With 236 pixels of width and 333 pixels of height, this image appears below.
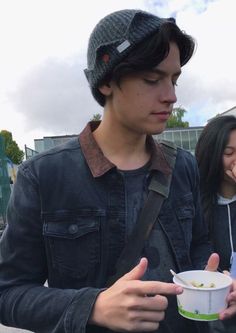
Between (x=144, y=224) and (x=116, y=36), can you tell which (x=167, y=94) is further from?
(x=144, y=224)

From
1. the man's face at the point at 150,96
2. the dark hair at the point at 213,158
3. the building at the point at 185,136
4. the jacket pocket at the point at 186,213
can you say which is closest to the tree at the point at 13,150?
the building at the point at 185,136

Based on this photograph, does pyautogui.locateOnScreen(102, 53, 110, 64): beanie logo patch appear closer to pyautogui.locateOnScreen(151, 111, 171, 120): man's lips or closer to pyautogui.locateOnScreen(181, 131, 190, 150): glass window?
pyautogui.locateOnScreen(151, 111, 171, 120): man's lips

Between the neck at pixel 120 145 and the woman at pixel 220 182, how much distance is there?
3.58ft

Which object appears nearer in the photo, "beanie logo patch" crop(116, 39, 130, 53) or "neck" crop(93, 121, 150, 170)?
"beanie logo patch" crop(116, 39, 130, 53)

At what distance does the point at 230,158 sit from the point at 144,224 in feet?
4.85

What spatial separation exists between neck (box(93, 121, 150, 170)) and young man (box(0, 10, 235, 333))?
1 cm

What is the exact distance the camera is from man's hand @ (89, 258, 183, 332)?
1266mm

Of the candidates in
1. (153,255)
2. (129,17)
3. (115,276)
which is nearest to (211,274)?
(153,255)

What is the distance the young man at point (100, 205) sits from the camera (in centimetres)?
163

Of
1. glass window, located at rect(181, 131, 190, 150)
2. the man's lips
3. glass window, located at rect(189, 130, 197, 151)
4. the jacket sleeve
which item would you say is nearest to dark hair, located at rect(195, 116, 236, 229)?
the man's lips

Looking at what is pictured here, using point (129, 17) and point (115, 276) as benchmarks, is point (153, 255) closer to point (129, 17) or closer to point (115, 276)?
point (115, 276)

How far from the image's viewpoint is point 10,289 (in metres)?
1.63

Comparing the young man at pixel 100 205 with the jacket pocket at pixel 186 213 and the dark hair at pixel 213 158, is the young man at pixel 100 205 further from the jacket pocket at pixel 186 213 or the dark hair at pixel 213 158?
the dark hair at pixel 213 158

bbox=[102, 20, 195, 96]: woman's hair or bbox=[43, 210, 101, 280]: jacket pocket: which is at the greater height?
bbox=[102, 20, 195, 96]: woman's hair
